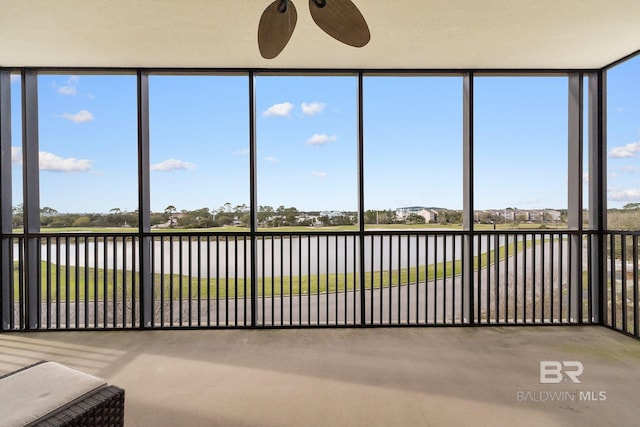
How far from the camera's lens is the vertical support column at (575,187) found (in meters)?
3.61

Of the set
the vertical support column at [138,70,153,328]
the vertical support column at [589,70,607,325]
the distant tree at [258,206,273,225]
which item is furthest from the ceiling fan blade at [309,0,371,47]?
the vertical support column at [589,70,607,325]

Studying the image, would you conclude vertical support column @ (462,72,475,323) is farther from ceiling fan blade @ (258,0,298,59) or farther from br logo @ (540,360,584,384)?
ceiling fan blade @ (258,0,298,59)

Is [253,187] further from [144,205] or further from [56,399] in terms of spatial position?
[56,399]

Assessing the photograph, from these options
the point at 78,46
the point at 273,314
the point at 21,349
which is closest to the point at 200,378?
the point at 273,314

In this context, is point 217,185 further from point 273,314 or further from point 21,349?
point 21,349

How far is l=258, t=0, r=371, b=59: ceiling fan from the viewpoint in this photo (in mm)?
1589

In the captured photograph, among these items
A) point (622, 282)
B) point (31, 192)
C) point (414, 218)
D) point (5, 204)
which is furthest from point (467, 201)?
point (5, 204)

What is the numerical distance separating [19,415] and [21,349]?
2137mm

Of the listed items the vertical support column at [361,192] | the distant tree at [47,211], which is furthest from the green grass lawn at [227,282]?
the distant tree at [47,211]

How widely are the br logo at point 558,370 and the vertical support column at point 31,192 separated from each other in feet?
14.0

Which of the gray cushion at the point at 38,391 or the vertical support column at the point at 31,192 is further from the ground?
the vertical support column at the point at 31,192

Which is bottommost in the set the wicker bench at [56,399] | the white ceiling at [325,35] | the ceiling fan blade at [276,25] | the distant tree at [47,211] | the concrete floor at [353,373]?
the concrete floor at [353,373]

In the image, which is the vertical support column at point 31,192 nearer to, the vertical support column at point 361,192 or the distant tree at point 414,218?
the vertical support column at point 361,192

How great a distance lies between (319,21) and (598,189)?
11.2 feet
